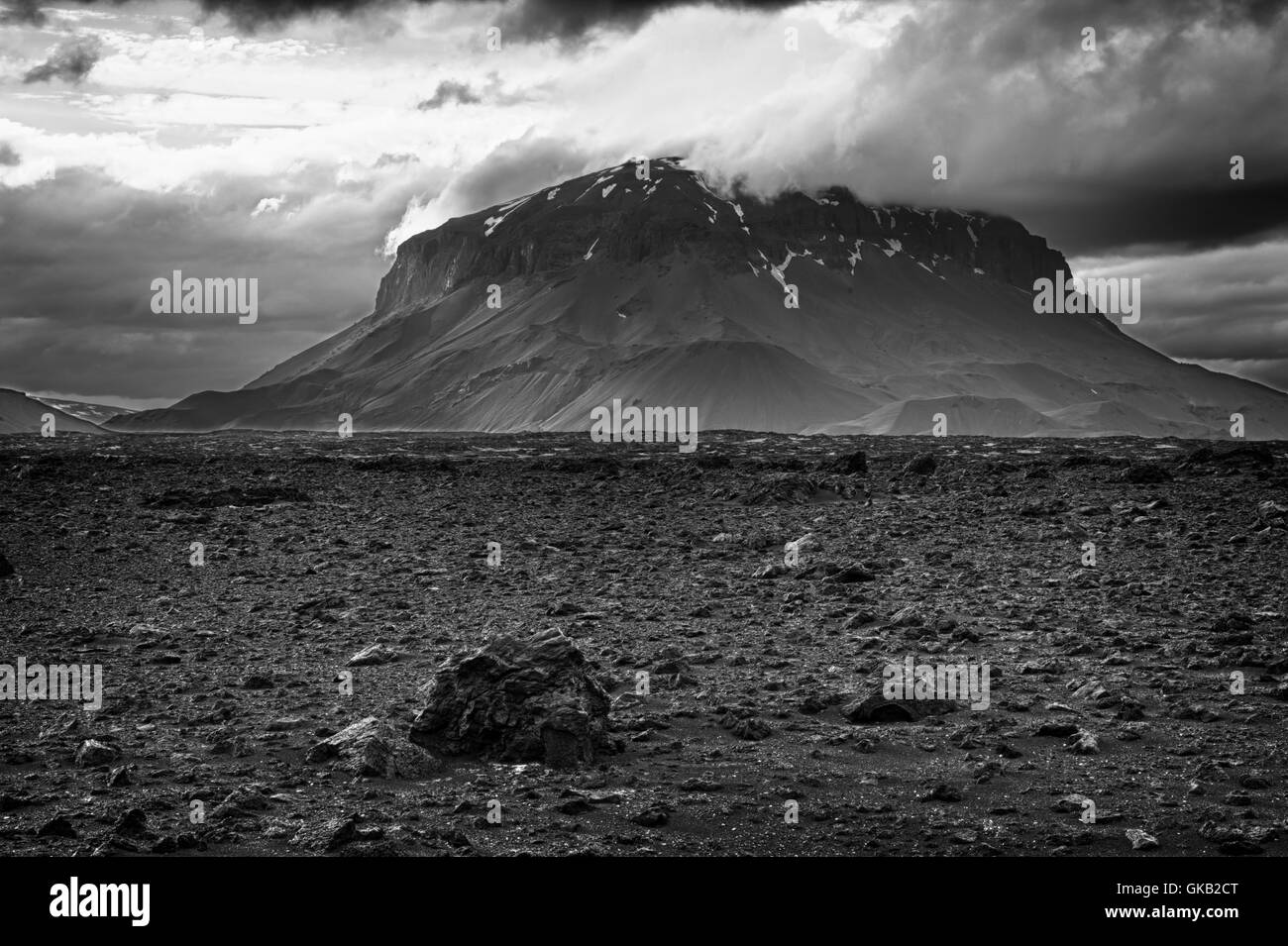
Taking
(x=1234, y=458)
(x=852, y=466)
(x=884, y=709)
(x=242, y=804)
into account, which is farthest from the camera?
(x=852, y=466)

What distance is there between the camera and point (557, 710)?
14.1 m

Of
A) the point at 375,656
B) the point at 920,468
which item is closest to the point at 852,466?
the point at 920,468

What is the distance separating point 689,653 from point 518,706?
551 centimetres

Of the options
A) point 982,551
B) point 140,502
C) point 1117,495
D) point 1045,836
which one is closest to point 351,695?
point 1045,836

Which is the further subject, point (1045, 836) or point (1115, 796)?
point (1115, 796)

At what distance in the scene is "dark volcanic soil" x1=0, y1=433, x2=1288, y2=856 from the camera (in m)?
12.1

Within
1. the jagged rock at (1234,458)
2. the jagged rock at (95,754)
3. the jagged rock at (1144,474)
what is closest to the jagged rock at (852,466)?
the jagged rock at (1144,474)

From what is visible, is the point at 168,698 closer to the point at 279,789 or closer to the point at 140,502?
the point at 279,789

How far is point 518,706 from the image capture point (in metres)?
14.3

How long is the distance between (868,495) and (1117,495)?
711cm

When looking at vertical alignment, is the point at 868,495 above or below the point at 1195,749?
above

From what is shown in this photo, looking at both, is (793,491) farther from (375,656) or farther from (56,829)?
(56,829)

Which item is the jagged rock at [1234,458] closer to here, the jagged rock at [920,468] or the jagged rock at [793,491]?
the jagged rock at [920,468]
